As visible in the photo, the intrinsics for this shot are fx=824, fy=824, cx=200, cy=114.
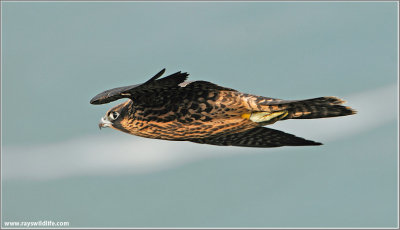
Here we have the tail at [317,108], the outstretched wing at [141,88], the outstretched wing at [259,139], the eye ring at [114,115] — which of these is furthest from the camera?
the outstretched wing at [259,139]

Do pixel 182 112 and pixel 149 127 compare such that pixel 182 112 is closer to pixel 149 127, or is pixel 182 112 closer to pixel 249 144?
pixel 149 127

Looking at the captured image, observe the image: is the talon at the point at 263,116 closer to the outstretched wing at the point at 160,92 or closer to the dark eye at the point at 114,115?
the outstretched wing at the point at 160,92

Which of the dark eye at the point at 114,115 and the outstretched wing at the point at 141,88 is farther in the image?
the dark eye at the point at 114,115

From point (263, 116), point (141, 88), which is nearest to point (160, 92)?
point (141, 88)

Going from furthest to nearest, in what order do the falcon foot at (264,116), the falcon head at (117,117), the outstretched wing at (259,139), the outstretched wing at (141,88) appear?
the outstretched wing at (259,139) → the falcon head at (117,117) → the falcon foot at (264,116) → the outstretched wing at (141,88)

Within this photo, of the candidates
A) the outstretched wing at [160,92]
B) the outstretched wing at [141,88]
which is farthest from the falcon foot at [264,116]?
the outstretched wing at [141,88]

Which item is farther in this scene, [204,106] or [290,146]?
[290,146]

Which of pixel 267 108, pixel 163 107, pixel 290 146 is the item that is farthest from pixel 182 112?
pixel 290 146
